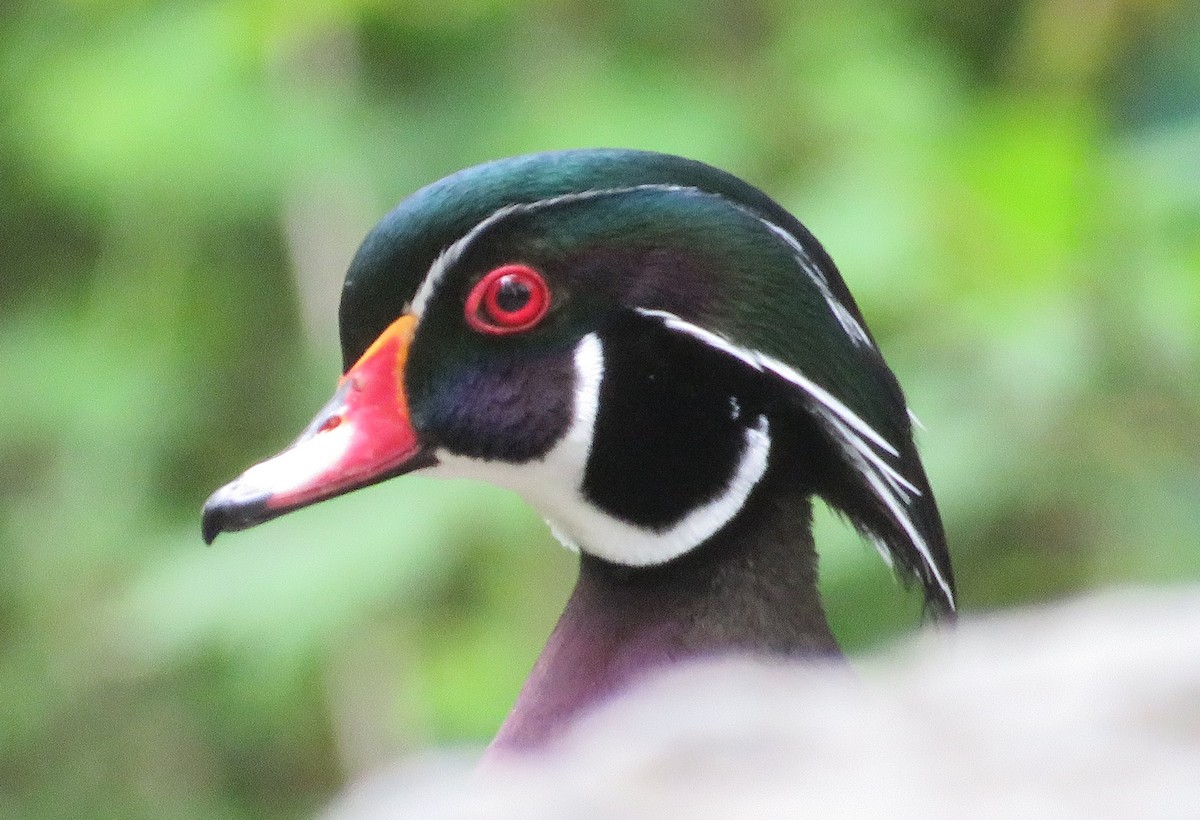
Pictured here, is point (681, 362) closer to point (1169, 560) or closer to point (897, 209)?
point (897, 209)

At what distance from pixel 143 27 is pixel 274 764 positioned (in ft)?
3.39

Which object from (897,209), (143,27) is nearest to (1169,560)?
(897,209)

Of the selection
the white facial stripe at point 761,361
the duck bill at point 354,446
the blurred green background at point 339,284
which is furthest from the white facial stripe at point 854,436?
the blurred green background at point 339,284

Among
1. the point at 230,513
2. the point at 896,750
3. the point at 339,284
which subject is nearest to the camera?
the point at 896,750

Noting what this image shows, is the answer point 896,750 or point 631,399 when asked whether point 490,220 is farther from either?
point 896,750

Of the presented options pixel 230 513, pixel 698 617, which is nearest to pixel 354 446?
pixel 230 513

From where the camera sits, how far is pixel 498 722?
1.48 meters

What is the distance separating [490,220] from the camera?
2.61 ft

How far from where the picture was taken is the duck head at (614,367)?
793mm

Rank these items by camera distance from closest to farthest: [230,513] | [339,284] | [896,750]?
[896,750] → [230,513] → [339,284]

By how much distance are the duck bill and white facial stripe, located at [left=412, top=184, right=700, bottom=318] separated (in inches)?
0.9

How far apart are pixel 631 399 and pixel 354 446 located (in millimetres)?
139

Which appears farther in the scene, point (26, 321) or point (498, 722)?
point (26, 321)

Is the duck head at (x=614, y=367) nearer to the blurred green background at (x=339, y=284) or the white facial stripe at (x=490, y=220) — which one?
the white facial stripe at (x=490, y=220)
